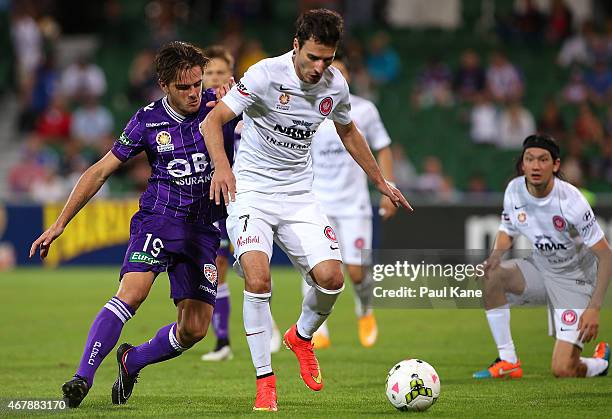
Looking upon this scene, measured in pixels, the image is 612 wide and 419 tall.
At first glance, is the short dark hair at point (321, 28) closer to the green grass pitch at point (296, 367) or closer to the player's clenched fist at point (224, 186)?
the player's clenched fist at point (224, 186)

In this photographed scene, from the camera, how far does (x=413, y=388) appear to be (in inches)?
260

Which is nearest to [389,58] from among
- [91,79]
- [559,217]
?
[91,79]

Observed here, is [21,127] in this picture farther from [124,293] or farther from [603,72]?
[124,293]

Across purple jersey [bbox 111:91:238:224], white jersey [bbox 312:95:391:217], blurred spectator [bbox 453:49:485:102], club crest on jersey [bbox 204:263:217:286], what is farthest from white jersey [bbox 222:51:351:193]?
blurred spectator [bbox 453:49:485:102]

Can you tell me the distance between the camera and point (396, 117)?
67.9 ft

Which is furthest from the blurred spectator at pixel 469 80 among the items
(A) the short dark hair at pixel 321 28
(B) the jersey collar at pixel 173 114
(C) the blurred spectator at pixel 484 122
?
(A) the short dark hair at pixel 321 28

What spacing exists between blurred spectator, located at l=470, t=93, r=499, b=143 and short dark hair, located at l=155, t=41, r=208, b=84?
13783 mm

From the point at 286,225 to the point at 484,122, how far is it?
1368 centimetres

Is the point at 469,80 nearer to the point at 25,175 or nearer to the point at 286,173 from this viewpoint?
the point at 25,175

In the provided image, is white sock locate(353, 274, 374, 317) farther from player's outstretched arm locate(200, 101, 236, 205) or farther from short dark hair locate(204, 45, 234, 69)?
player's outstretched arm locate(200, 101, 236, 205)

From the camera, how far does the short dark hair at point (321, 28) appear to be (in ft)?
21.2

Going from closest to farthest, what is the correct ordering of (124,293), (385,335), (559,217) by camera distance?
(124,293), (559,217), (385,335)

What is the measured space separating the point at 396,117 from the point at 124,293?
1436cm

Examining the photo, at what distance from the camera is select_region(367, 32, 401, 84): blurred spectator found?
21.8 meters
